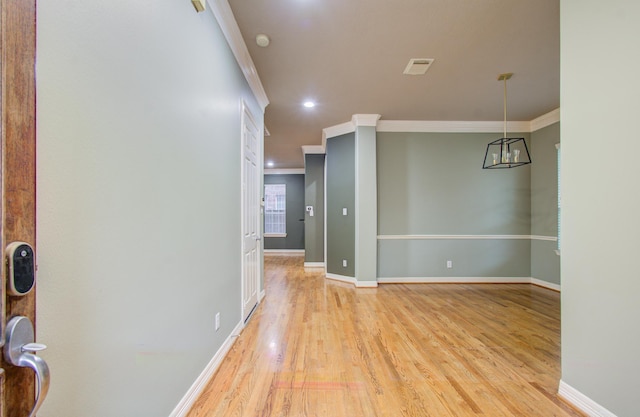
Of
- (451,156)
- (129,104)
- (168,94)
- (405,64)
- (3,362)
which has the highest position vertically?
(405,64)

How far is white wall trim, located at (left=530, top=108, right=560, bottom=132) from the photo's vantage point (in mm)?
3905

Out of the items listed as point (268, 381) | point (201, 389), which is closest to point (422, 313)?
point (268, 381)

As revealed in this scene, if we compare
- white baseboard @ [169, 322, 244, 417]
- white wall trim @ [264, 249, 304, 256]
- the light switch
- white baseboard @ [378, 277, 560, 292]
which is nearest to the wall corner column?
white baseboard @ [378, 277, 560, 292]

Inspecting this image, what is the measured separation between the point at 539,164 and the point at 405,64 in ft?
10.5

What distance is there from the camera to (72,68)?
2.57 ft

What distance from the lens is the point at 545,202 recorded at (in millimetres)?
4133

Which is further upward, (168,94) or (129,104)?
(168,94)

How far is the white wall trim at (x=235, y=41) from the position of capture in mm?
1847

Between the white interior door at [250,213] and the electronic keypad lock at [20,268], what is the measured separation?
204 cm

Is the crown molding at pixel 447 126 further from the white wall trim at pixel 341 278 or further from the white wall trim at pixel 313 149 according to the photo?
the white wall trim at pixel 341 278

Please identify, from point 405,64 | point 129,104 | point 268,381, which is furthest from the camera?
point 405,64

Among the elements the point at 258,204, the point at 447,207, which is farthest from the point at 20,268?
the point at 447,207

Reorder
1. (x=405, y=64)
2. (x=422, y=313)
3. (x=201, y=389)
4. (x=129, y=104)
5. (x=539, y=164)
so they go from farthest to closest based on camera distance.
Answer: (x=539, y=164) < (x=422, y=313) < (x=405, y=64) < (x=201, y=389) < (x=129, y=104)

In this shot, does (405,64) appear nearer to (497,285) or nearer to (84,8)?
(84,8)
